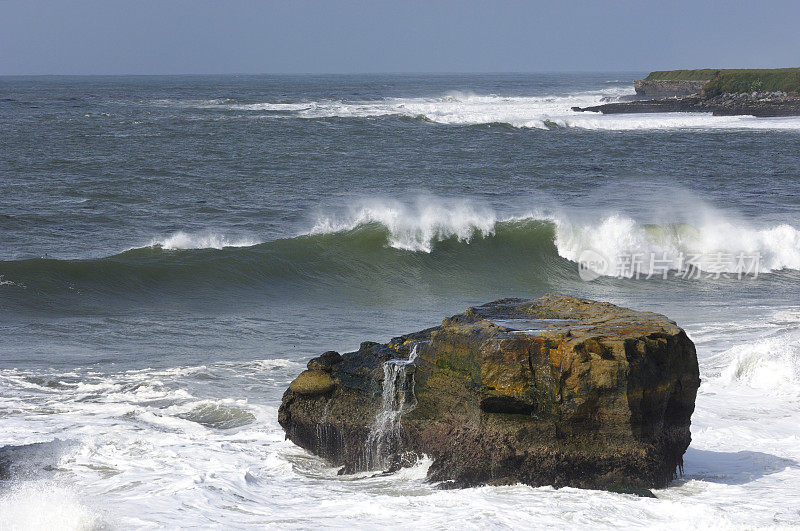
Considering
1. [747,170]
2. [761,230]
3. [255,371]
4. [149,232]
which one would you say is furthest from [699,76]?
[255,371]

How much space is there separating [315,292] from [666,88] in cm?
7001

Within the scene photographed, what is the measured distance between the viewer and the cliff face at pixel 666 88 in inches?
2911

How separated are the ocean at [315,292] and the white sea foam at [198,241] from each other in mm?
98

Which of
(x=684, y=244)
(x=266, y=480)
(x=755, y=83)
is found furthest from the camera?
(x=755, y=83)

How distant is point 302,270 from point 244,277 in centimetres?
106

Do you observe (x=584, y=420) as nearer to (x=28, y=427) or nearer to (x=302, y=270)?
(x=28, y=427)

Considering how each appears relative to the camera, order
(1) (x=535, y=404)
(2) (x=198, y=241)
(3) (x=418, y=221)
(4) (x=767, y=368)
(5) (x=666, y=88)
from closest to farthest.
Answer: (1) (x=535, y=404), (4) (x=767, y=368), (2) (x=198, y=241), (3) (x=418, y=221), (5) (x=666, y=88)

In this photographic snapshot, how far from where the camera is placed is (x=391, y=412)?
6168 millimetres

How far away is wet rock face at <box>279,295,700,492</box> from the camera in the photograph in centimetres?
545

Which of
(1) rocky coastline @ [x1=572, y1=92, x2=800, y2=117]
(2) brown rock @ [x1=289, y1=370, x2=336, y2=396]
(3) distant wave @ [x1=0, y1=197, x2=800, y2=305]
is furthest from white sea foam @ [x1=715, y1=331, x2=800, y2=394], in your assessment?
(1) rocky coastline @ [x1=572, y1=92, x2=800, y2=117]

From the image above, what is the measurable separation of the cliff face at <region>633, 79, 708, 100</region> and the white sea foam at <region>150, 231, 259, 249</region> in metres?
64.4

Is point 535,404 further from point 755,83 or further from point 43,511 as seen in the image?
point 755,83

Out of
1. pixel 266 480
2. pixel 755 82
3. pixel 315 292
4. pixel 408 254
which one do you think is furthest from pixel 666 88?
pixel 266 480

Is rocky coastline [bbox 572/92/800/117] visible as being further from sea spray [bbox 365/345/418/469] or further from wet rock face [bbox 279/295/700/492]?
sea spray [bbox 365/345/418/469]
